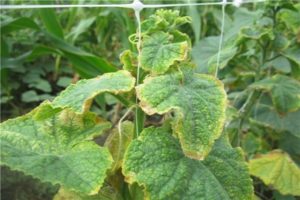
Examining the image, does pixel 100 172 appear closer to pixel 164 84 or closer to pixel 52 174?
pixel 52 174

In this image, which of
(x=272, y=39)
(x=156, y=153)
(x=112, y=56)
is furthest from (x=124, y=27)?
(x=156, y=153)

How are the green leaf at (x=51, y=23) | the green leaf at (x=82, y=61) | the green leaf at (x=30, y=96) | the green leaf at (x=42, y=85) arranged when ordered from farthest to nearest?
the green leaf at (x=42, y=85) → the green leaf at (x=30, y=96) → the green leaf at (x=51, y=23) → the green leaf at (x=82, y=61)

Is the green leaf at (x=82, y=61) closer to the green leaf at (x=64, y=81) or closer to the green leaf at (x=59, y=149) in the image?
the green leaf at (x=64, y=81)

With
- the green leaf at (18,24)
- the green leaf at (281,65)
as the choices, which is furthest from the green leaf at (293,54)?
the green leaf at (18,24)

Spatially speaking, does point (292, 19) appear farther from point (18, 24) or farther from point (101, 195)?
point (18, 24)

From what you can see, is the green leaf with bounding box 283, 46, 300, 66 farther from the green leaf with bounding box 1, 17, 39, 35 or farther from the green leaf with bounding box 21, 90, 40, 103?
the green leaf with bounding box 21, 90, 40, 103

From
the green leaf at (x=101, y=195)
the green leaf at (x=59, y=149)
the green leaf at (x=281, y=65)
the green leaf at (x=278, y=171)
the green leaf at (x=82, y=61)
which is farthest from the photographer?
the green leaf at (x=82, y=61)
